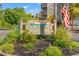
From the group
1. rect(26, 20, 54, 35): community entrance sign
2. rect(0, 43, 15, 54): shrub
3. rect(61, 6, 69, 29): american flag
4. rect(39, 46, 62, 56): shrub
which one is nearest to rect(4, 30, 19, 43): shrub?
rect(0, 43, 15, 54): shrub

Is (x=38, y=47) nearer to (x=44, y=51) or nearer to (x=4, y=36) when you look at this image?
(x=44, y=51)

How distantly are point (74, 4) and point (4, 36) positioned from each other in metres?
0.88

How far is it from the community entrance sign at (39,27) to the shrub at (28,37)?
4 centimetres

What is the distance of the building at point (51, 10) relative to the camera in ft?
15.0

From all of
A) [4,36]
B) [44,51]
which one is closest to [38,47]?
[44,51]

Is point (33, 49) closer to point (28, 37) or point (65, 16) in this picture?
point (28, 37)

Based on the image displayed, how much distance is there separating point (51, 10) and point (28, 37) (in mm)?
408

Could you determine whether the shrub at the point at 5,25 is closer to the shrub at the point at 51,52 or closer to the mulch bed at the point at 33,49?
the mulch bed at the point at 33,49

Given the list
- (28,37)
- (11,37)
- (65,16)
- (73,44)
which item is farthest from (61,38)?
(11,37)

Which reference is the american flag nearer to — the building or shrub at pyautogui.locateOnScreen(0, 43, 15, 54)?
the building

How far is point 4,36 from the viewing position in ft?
15.1

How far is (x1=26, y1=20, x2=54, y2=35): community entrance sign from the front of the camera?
462 cm

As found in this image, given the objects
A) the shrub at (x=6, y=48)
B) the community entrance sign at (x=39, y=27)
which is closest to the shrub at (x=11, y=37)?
the shrub at (x=6, y=48)

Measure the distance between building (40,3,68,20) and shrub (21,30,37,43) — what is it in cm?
23
